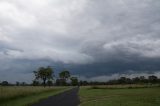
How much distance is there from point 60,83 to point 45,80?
47.4 m

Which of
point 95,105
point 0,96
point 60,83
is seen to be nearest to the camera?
point 95,105

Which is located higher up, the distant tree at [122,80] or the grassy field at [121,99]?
the distant tree at [122,80]

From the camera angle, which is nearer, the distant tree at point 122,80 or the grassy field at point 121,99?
the grassy field at point 121,99

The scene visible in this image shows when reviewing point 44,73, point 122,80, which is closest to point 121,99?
point 44,73

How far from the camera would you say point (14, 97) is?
133 feet

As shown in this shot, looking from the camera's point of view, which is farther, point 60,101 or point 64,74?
point 64,74

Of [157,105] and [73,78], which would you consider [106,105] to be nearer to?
[157,105]

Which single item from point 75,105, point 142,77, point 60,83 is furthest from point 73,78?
point 75,105

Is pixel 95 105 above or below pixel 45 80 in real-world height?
below

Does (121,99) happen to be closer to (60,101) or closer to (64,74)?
(60,101)

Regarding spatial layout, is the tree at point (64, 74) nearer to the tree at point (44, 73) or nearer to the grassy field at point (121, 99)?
the tree at point (44, 73)

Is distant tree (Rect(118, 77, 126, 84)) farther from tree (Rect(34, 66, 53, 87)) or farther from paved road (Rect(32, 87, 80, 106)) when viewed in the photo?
paved road (Rect(32, 87, 80, 106))

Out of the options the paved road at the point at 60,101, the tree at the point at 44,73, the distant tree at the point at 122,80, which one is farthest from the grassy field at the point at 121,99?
the distant tree at the point at 122,80

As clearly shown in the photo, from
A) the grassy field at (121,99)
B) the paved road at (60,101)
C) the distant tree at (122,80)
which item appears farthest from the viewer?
the distant tree at (122,80)
